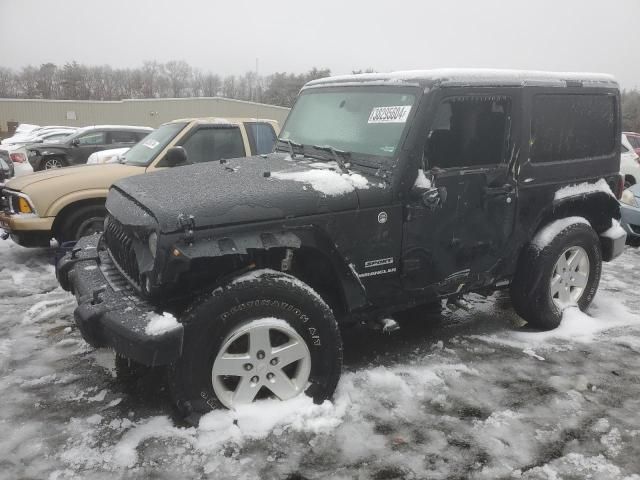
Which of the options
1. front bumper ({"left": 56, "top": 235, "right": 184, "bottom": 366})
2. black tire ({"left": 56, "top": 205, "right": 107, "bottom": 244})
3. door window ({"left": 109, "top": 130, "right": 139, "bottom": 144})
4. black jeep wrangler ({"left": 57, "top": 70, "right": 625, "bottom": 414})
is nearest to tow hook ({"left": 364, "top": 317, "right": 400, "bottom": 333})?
black jeep wrangler ({"left": 57, "top": 70, "right": 625, "bottom": 414})

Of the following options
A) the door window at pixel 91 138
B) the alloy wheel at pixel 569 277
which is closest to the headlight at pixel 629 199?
the alloy wheel at pixel 569 277

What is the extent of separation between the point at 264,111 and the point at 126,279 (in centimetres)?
3677

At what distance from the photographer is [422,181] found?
11.1ft

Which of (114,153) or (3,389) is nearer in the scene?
(3,389)

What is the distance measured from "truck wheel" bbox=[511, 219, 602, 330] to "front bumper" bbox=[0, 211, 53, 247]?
4959 millimetres

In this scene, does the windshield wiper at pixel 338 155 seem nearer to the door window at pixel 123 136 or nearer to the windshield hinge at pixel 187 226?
the windshield hinge at pixel 187 226

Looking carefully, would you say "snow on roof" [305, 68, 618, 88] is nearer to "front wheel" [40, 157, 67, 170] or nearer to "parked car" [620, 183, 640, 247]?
"parked car" [620, 183, 640, 247]

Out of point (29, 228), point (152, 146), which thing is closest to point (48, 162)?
point (152, 146)

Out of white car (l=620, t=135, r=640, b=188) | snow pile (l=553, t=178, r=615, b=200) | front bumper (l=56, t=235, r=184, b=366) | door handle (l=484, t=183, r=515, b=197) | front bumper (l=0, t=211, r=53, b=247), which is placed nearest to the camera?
front bumper (l=56, t=235, r=184, b=366)

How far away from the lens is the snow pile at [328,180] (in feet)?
10.4

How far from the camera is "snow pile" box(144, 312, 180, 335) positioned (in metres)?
2.59

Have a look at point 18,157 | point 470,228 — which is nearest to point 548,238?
point 470,228

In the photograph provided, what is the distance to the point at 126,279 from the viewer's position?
3293mm

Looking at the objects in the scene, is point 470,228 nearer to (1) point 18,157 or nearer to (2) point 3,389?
(2) point 3,389
